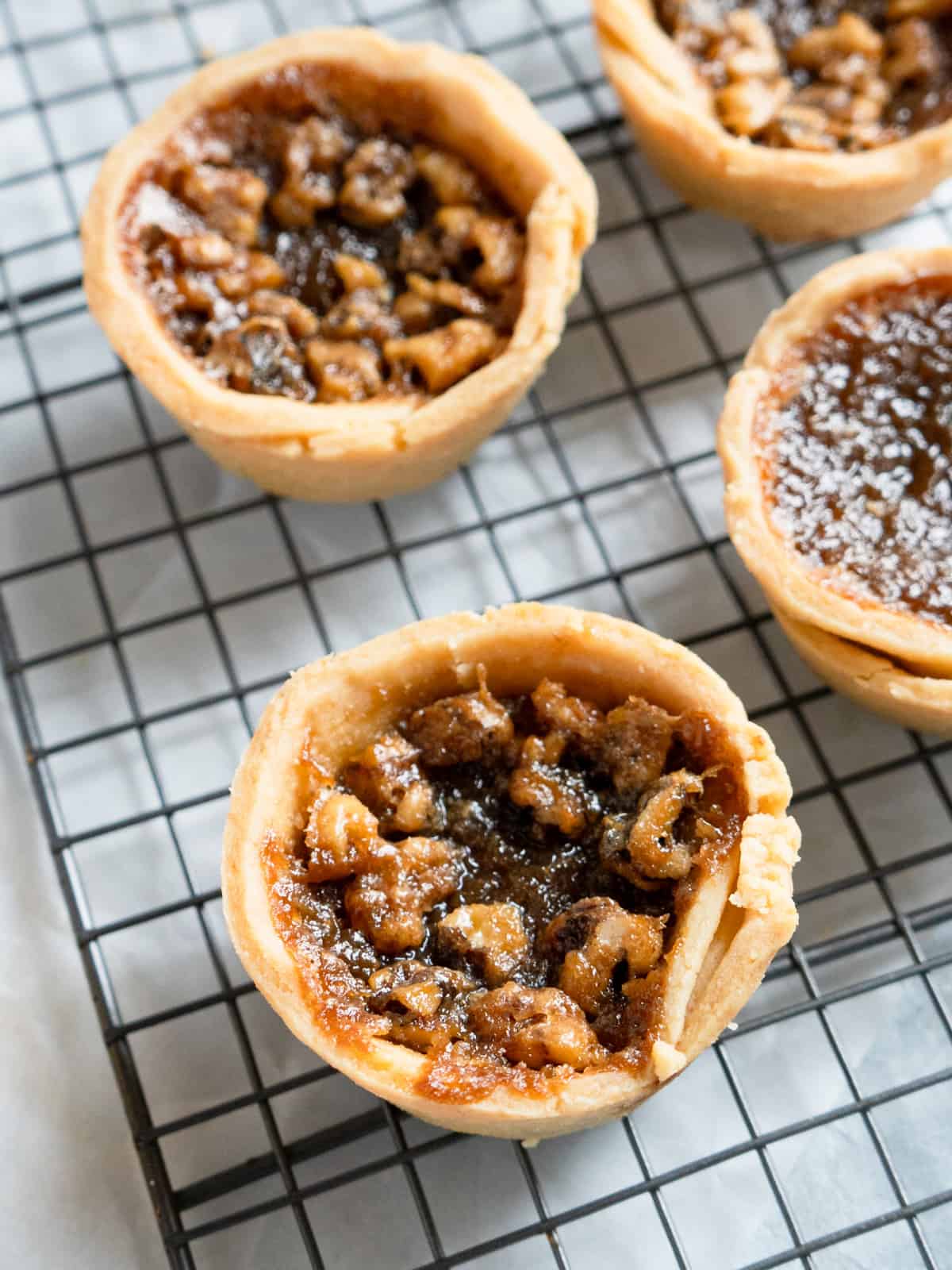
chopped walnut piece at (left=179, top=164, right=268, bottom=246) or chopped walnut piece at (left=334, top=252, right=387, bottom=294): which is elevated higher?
chopped walnut piece at (left=179, top=164, right=268, bottom=246)

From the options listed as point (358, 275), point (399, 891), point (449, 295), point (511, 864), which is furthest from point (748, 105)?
point (399, 891)

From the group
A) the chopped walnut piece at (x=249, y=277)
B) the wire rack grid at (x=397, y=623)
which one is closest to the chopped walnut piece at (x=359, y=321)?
the chopped walnut piece at (x=249, y=277)

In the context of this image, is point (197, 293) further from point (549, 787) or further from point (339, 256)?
point (549, 787)

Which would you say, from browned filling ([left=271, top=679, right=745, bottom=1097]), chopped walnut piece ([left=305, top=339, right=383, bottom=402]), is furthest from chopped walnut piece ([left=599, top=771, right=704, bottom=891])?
chopped walnut piece ([left=305, top=339, right=383, bottom=402])

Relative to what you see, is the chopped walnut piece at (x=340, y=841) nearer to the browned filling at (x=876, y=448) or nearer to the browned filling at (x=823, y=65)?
the browned filling at (x=876, y=448)

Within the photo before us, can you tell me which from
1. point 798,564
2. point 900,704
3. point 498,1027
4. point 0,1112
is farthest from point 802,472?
point 0,1112

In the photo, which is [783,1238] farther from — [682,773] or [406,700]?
[406,700]

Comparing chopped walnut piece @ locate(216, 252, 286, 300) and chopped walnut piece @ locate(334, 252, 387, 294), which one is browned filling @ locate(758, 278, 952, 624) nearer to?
chopped walnut piece @ locate(334, 252, 387, 294)
